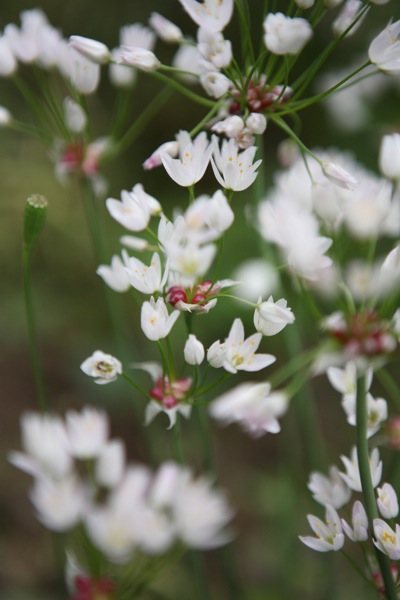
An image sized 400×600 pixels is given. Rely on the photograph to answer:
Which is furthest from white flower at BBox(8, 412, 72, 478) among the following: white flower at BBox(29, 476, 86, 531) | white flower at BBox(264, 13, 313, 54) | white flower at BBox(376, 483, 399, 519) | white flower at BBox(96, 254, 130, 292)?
white flower at BBox(264, 13, 313, 54)

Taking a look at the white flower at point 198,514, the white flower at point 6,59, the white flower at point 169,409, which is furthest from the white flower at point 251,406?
the white flower at point 6,59

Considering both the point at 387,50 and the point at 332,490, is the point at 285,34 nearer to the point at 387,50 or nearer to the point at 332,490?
the point at 387,50

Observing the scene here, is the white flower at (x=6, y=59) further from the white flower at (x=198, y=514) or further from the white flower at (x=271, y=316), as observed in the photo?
the white flower at (x=198, y=514)

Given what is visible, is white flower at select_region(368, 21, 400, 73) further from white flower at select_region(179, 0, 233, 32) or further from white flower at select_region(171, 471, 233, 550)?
white flower at select_region(171, 471, 233, 550)

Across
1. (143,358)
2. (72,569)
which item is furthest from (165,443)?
(72,569)

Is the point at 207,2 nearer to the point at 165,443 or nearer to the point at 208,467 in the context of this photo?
the point at 208,467

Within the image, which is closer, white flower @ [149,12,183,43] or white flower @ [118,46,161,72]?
white flower @ [118,46,161,72]
